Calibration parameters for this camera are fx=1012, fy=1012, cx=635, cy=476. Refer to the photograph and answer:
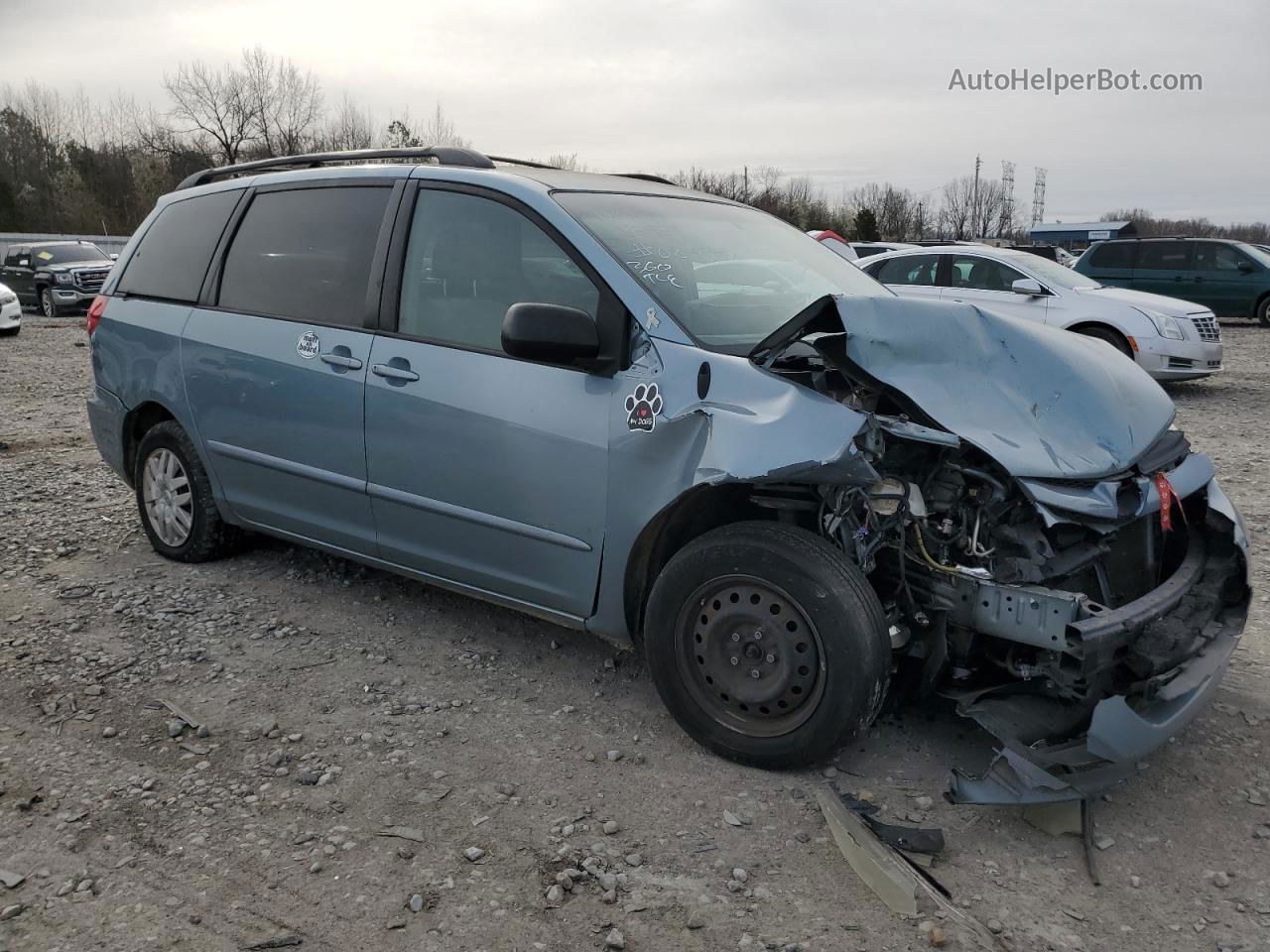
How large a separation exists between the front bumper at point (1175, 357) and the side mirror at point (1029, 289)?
3.68 ft

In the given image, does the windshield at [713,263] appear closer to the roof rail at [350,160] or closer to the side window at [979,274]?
the roof rail at [350,160]

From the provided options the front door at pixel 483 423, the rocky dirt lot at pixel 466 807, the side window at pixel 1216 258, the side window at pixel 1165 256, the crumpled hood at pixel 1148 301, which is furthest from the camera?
the side window at pixel 1216 258

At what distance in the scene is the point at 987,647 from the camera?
299cm

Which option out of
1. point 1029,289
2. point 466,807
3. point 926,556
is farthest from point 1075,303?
point 466,807

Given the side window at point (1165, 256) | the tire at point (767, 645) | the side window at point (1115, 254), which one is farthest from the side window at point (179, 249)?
the side window at point (1165, 256)

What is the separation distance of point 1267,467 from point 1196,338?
4.28 meters

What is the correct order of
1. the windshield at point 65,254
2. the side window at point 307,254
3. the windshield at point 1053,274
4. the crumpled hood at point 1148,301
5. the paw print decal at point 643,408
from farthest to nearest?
1. the windshield at point 65,254
2. the windshield at point 1053,274
3. the crumpled hood at point 1148,301
4. the side window at point 307,254
5. the paw print decal at point 643,408

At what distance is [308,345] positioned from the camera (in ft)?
13.0

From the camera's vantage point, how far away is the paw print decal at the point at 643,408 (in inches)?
122

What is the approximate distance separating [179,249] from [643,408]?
286cm

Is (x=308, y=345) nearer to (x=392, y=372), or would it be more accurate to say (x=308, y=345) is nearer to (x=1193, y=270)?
(x=392, y=372)

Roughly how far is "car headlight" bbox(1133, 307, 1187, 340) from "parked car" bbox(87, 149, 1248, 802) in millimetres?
7947

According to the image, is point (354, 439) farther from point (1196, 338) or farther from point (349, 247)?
point (1196, 338)

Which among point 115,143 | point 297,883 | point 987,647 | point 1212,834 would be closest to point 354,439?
point 297,883
